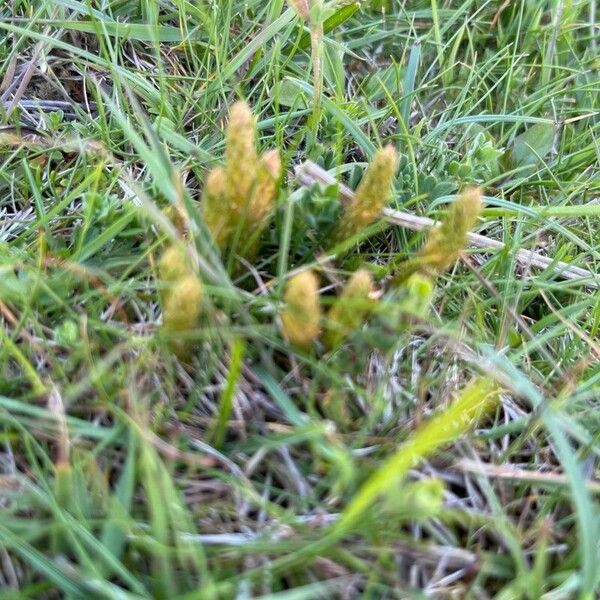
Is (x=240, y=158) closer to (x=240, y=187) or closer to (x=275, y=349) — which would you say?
(x=240, y=187)

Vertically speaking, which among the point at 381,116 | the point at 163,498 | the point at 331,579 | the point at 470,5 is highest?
the point at 470,5

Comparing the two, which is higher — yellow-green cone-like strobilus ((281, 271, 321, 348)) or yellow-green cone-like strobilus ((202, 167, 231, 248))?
yellow-green cone-like strobilus ((202, 167, 231, 248))

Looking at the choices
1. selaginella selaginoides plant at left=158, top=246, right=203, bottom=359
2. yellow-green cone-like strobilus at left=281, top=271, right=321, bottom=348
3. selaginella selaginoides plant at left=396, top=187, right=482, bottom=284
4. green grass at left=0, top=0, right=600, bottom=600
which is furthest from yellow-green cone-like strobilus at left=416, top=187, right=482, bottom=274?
selaginella selaginoides plant at left=158, top=246, right=203, bottom=359

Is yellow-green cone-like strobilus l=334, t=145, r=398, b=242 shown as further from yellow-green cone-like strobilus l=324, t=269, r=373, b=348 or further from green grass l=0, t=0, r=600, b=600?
yellow-green cone-like strobilus l=324, t=269, r=373, b=348

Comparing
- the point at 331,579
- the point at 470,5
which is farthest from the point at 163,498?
the point at 470,5

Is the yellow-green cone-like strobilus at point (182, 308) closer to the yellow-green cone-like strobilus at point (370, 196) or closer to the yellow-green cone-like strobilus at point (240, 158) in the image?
the yellow-green cone-like strobilus at point (240, 158)

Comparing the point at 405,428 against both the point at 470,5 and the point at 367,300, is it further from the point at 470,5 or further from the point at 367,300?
the point at 470,5
